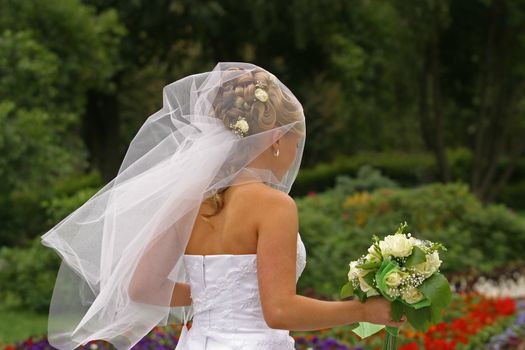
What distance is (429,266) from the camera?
106 inches

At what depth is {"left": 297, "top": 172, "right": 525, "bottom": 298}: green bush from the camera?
33.7 feet

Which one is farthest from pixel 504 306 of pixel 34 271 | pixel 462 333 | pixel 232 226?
pixel 232 226

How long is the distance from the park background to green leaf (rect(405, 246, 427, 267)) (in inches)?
112

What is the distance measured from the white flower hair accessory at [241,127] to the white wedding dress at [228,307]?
361mm

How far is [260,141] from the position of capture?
276 cm

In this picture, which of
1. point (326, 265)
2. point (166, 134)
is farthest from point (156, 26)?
point (166, 134)

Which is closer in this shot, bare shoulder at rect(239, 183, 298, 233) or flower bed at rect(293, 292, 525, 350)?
bare shoulder at rect(239, 183, 298, 233)

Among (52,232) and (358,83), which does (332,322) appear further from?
(358,83)

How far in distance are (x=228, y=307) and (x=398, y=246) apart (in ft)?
1.73

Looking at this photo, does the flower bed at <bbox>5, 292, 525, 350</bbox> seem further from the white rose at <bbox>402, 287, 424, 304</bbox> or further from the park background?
the white rose at <bbox>402, 287, 424, 304</bbox>

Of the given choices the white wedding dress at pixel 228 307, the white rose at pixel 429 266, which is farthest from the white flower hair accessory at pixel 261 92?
the white rose at pixel 429 266

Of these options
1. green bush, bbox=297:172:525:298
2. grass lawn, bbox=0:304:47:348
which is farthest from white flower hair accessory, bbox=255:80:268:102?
green bush, bbox=297:172:525:298

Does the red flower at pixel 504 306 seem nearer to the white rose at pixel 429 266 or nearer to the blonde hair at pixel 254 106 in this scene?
the white rose at pixel 429 266

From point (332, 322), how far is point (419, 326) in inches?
10.6
